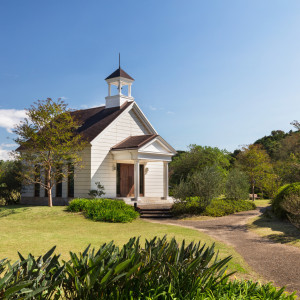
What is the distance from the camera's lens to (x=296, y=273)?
7.21 meters

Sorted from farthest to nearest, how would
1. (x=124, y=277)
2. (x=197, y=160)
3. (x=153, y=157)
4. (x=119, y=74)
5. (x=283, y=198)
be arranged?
(x=197, y=160), (x=119, y=74), (x=153, y=157), (x=283, y=198), (x=124, y=277)

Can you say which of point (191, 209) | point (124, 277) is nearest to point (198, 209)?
point (191, 209)

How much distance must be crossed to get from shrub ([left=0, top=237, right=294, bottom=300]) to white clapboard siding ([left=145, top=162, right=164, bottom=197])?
20.9 meters

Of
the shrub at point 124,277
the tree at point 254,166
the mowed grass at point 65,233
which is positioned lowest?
the mowed grass at point 65,233

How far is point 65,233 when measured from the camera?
12938 millimetres

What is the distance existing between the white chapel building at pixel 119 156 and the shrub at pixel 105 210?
3.33 meters

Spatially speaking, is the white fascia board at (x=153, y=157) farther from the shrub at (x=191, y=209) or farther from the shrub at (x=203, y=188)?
the shrub at (x=191, y=209)

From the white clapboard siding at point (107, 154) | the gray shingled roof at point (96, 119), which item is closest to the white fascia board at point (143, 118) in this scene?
the gray shingled roof at point (96, 119)

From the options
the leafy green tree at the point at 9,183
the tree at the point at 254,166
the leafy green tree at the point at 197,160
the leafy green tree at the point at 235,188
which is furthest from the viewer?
the leafy green tree at the point at 197,160

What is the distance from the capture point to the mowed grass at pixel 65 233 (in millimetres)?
9539

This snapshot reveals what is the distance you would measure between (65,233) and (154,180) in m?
14.0

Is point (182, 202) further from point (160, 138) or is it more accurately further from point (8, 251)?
point (8, 251)

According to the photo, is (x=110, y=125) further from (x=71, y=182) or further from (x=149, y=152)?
(x=71, y=182)

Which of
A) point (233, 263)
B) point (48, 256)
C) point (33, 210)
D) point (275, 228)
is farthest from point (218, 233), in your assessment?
point (33, 210)
